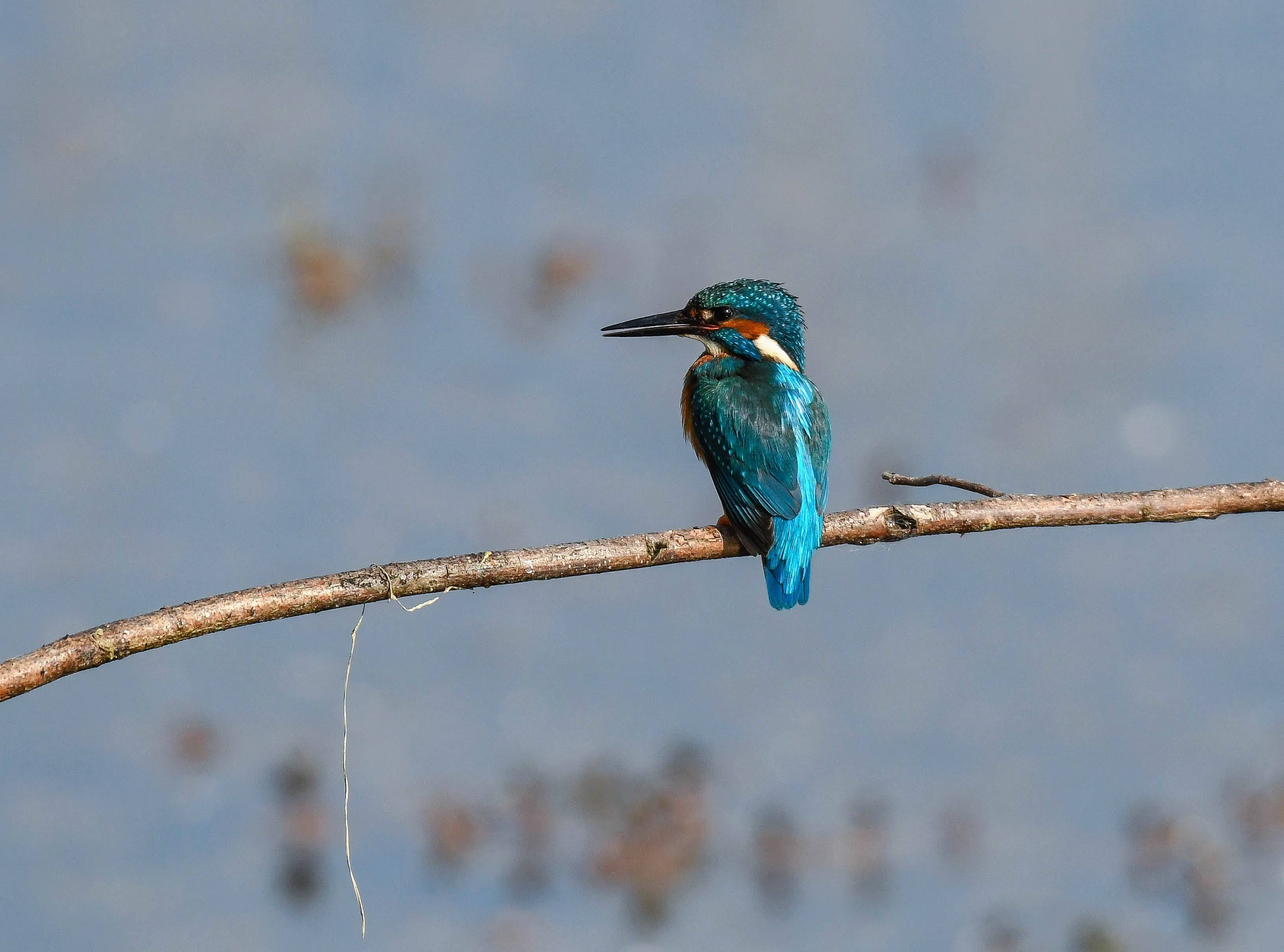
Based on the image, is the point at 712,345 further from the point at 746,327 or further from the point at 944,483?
the point at 944,483

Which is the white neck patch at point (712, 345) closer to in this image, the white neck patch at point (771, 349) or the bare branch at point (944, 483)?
the white neck patch at point (771, 349)

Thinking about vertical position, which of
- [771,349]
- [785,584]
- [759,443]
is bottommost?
[785,584]

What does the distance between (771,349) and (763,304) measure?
10cm

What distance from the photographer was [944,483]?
217 centimetres

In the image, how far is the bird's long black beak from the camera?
3.06 metres

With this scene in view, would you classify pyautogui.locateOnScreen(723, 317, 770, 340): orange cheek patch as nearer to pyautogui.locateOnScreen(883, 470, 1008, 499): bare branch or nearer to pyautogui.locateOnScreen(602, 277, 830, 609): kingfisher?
pyautogui.locateOnScreen(602, 277, 830, 609): kingfisher

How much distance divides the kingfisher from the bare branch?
23cm

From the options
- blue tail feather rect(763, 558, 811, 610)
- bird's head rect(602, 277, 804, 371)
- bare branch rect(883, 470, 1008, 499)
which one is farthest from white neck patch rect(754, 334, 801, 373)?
bare branch rect(883, 470, 1008, 499)

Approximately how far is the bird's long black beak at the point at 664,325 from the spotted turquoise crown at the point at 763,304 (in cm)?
4

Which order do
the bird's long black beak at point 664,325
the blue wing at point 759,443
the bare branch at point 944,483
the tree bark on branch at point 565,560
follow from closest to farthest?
the tree bark on branch at point 565,560, the bare branch at point 944,483, the blue wing at point 759,443, the bird's long black beak at point 664,325

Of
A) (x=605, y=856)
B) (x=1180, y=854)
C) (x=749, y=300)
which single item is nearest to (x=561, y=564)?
(x=749, y=300)

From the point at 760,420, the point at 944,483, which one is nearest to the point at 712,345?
the point at 760,420

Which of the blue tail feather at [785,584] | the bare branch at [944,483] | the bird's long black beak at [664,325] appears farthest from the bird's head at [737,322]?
the bare branch at [944,483]

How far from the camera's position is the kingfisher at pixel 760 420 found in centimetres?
268
